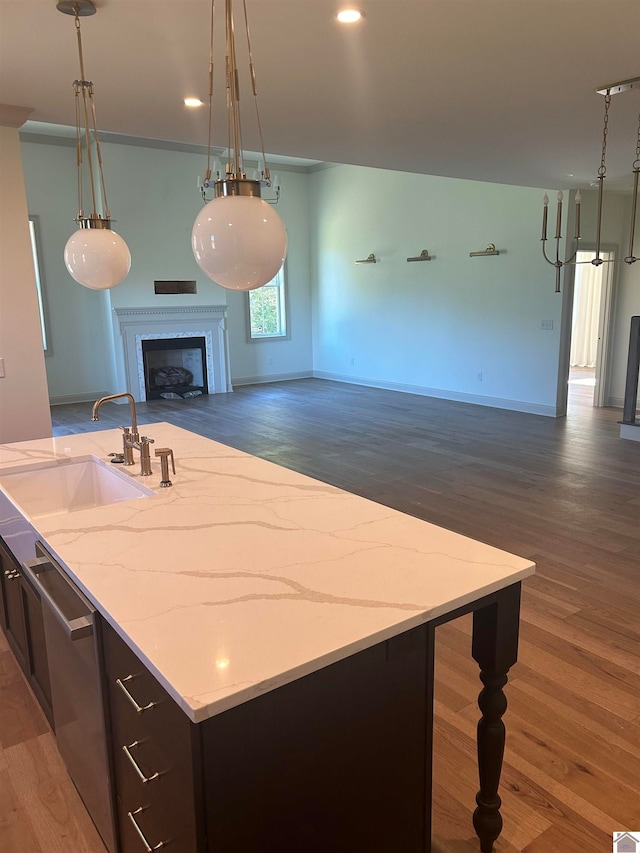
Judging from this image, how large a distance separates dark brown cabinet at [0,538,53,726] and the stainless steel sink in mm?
206

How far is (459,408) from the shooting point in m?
8.05

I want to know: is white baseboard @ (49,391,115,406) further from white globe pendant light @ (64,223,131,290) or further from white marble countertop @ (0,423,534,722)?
white marble countertop @ (0,423,534,722)

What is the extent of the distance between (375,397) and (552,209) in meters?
3.32

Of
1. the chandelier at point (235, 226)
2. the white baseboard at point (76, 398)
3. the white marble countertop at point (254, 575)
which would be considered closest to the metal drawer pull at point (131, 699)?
the white marble countertop at point (254, 575)

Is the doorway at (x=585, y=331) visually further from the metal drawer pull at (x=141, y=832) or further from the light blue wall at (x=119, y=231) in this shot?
the metal drawer pull at (x=141, y=832)

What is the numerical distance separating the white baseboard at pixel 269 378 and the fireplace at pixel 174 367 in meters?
0.81

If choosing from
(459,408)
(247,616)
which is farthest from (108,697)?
(459,408)

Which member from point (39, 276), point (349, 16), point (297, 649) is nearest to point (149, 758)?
point (297, 649)

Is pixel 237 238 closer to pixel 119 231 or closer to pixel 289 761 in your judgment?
pixel 289 761

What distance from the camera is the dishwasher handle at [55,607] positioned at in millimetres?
1424

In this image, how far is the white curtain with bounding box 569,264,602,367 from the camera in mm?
11359

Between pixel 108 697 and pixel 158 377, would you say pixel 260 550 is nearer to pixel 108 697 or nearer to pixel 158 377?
pixel 108 697

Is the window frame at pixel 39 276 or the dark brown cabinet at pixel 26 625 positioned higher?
the window frame at pixel 39 276

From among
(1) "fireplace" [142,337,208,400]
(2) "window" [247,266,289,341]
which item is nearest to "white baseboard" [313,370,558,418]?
(2) "window" [247,266,289,341]
